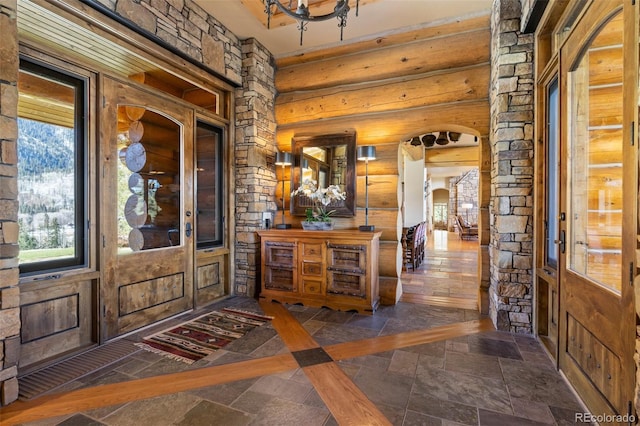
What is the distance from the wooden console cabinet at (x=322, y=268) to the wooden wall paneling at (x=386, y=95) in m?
1.80

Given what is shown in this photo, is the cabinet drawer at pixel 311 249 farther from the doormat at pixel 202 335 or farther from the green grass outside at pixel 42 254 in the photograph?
the green grass outside at pixel 42 254

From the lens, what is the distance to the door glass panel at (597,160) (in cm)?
173

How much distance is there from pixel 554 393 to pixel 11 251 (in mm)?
3823

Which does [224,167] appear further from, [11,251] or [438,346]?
[438,346]

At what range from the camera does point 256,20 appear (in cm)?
381

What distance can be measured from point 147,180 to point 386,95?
3178 mm

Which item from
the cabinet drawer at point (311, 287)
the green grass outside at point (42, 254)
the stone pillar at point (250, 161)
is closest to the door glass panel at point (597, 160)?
the cabinet drawer at point (311, 287)

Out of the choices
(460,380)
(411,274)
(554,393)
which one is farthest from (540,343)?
(411,274)

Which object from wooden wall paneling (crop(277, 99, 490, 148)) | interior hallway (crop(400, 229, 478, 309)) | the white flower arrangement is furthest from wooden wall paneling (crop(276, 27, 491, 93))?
interior hallway (crop(400, 229, 478, 309))

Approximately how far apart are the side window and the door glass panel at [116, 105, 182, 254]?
A: 0.35 metres

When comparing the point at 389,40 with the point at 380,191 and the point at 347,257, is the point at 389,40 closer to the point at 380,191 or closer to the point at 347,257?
the point at 380,191

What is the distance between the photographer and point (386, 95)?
4.12 metres

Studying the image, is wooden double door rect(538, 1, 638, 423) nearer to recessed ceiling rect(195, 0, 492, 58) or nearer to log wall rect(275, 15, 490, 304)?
log wall rect(275, 15, 490, 304)

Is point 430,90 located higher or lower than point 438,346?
higher
